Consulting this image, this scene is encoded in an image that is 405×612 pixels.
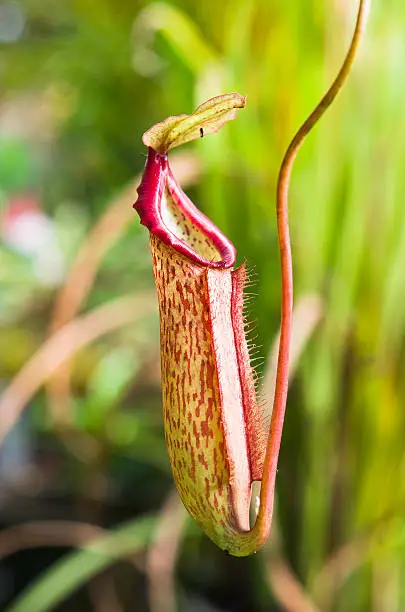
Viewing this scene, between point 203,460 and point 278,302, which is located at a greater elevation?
point 203,460

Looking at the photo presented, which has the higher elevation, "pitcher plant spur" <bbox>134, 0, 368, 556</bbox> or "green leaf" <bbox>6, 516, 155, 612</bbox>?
"pitcher plant spur" <bbox>134, 0, 368, 556</bbox>

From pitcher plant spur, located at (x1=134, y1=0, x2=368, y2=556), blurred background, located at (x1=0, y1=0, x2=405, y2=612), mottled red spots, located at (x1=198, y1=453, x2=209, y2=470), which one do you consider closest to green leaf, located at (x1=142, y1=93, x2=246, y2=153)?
pitcher plant spur, located at (x1=134, y1=0, x2=368, y2=556)

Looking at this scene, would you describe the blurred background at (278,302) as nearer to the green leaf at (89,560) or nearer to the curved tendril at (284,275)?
the green leaf at (89,560)

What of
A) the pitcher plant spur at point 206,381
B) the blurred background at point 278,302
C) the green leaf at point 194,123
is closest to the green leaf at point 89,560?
the blurred background at point 278,302

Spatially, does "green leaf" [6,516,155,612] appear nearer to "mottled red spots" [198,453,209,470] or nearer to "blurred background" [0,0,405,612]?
"blurred background" [0,0,405,612]

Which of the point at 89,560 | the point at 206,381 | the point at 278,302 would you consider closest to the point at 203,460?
the point at 206,381

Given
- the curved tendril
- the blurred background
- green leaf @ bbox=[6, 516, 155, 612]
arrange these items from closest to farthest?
the curved tendril, the blurred background, green leaf @ bbox=[6, 516, 155, 612]

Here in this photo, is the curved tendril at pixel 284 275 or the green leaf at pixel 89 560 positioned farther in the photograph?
the green leaf at pixel 89 560

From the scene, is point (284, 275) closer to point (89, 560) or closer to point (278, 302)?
point (278, 302)

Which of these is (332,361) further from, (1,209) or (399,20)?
(1,209)
